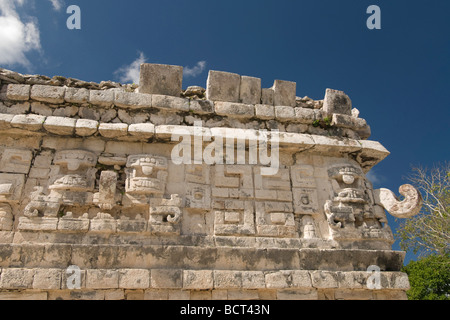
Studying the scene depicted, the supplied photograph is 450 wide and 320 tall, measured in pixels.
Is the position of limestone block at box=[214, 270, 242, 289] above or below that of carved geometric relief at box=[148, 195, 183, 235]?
below

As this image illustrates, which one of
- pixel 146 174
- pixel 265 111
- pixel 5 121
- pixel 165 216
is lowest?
pixel 165 216

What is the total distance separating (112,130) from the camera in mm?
5344

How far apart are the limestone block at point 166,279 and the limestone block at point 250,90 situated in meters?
3.17

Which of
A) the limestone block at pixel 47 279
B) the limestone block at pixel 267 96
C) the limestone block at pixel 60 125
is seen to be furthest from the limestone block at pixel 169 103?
the limestone block at pixel 47 279

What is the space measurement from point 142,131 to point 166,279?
2.20 metres

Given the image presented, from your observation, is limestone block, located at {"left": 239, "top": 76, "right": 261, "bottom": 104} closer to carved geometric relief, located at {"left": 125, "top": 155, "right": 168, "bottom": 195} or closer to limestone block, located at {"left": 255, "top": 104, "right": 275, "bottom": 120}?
limestone block, located at {"left": 255, "top": 104, "right": 275, "bottom": 120}

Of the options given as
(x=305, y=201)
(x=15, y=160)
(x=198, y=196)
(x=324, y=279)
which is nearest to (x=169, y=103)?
(x=198, y=196)

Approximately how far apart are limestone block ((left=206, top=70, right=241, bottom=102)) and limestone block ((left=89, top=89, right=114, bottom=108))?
1608 mm

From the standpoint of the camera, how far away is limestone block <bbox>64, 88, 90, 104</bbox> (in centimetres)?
557

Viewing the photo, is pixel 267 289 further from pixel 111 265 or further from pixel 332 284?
pixel 111 265

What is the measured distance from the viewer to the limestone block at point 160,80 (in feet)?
19.5

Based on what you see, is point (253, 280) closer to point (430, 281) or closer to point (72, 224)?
point (72, 224)

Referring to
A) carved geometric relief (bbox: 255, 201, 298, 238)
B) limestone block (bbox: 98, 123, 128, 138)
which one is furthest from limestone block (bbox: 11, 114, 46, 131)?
carved geometric relief (bbox: 255, 201, 298, 238)
